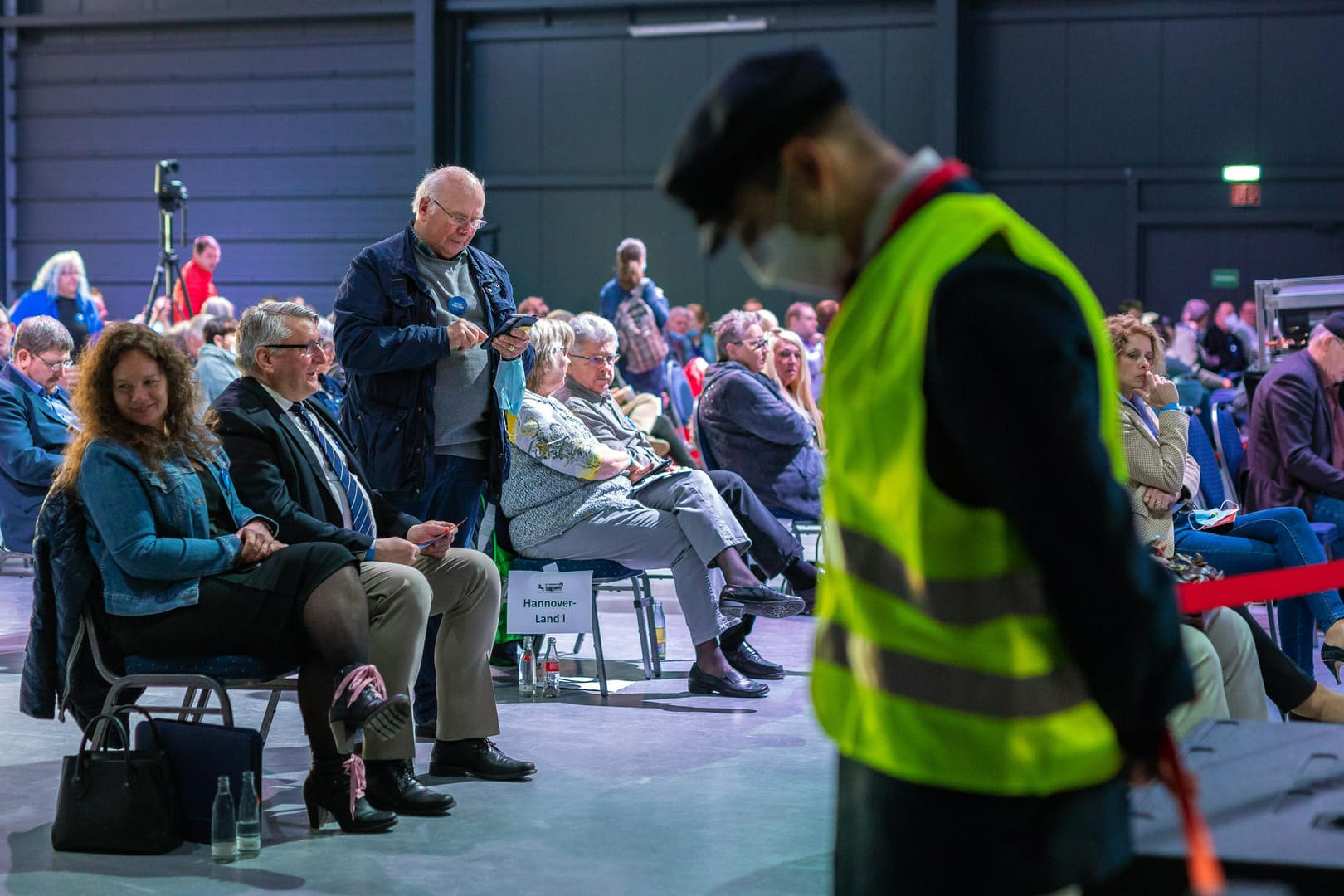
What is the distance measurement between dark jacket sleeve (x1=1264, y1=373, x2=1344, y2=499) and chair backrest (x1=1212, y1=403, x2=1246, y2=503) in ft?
1.24

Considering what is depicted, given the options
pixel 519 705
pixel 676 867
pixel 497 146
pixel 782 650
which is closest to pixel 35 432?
pixel 519 705

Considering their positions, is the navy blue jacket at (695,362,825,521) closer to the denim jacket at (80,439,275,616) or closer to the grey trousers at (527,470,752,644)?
the grey trousers at (527,470,752,644)

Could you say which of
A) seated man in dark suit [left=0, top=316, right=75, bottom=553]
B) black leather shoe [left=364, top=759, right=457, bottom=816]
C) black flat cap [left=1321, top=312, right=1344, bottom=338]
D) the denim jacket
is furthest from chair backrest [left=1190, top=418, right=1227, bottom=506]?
seated man in dark suit [left=0, top=316, right=75, bottom=553]

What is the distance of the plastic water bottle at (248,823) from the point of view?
316 centimetres

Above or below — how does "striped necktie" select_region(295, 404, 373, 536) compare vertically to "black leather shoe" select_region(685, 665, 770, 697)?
above

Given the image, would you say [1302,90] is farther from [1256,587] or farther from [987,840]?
[987,840]

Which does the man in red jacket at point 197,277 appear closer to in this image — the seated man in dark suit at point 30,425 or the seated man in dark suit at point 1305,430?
the seated man in dark suit at point 30,425

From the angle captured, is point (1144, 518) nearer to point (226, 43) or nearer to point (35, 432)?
point (35, 432)

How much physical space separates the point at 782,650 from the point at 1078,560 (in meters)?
4.69

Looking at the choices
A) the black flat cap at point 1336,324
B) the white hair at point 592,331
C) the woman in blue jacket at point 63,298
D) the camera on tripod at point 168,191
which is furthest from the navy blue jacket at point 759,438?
the camera on tripod at point 168,191

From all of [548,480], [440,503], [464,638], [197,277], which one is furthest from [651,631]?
[197,277]

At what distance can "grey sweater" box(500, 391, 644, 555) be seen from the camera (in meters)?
4.86

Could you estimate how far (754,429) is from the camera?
19.6ft

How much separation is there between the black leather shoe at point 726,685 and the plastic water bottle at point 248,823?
204 centimetres
